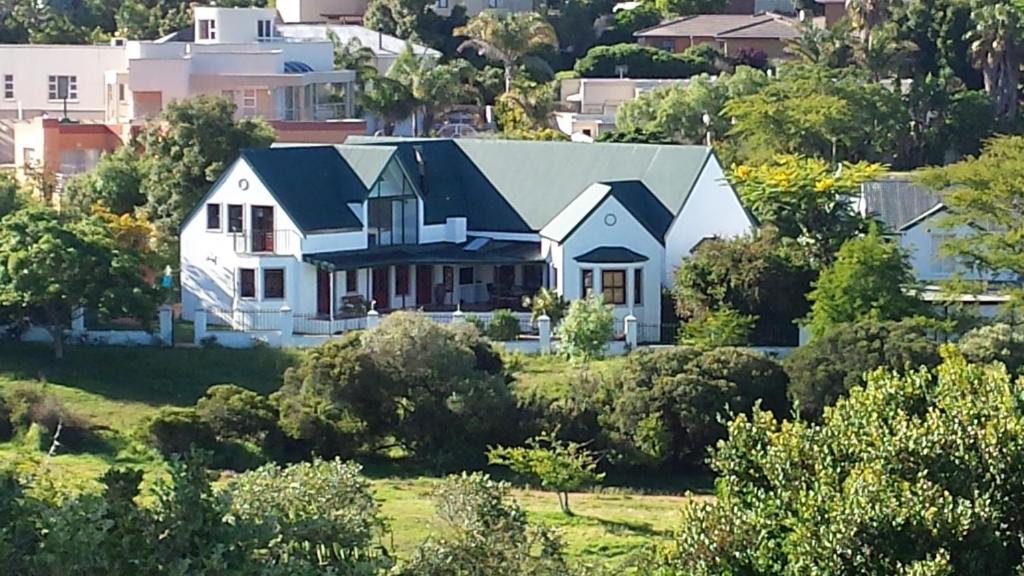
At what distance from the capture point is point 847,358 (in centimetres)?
4041

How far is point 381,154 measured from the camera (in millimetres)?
49062

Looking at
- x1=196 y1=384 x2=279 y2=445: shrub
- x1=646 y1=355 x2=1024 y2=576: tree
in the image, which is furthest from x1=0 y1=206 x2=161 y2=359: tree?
x1=646 y1=355 x2=1024 y2=576: tree

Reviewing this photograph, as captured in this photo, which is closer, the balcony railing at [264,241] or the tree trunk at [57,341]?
the tree trunk at [57,341]

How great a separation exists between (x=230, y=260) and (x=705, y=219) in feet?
31.1

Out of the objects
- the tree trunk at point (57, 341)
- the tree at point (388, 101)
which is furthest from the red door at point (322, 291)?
the tree at point (388, 101)

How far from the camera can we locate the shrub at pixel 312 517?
22.4m

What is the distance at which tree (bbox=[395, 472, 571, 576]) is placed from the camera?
24875 millimetres

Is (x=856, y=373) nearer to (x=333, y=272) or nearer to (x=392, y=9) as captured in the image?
(x=333, y=272)

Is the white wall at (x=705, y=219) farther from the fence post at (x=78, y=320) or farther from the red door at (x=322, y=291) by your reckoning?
the fence post at (x=78, y=320)

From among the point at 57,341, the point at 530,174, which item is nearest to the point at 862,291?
the point at 530,174

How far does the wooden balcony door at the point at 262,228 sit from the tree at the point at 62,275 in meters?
3.03

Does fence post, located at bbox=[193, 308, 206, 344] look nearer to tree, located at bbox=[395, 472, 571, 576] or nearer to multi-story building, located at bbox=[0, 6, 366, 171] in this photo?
multi-story building, located at bbox=[0, 6, 366, 171]

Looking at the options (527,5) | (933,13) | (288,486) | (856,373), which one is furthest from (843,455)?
(527,5)

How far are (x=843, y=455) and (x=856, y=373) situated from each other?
16054 mm
